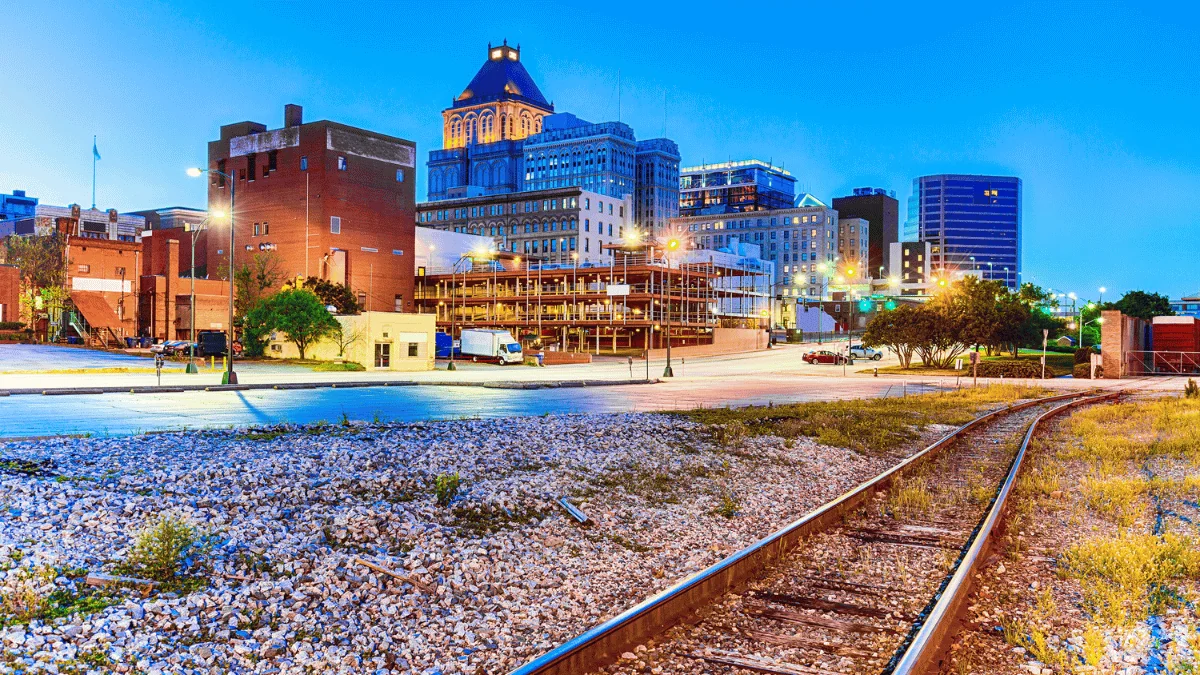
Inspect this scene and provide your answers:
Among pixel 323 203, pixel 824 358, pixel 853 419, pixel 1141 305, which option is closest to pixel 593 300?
pixel 323 203

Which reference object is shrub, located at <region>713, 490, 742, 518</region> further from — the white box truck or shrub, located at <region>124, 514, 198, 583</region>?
the white box truck

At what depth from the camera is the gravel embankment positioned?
6.37 meters

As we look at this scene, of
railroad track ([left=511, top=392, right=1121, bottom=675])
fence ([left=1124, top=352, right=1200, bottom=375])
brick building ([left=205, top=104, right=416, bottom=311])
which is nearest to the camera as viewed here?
railroad track ([left=511, top=392, right=1121, bottom=675])

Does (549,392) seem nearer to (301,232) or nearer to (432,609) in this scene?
(432,609)

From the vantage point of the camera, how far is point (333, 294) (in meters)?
92.9

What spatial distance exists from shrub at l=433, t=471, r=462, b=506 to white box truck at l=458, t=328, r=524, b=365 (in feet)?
199

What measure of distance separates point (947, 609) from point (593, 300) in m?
105

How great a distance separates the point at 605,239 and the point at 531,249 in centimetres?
1449

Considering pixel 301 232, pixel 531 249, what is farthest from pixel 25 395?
pixel 531 249

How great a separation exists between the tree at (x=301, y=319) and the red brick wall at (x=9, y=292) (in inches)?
1938

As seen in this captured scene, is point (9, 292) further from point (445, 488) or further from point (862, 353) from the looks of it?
point (445, 488)

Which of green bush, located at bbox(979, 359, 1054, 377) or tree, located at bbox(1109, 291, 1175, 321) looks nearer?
green bush, located at bbox(979, 359, 1054, 377)

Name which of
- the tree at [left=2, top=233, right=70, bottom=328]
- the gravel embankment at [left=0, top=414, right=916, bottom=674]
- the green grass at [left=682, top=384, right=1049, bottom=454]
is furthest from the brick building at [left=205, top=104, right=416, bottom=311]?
the gravel embankment at [left=0, top=414, right=916, bottom=674]

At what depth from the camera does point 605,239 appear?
167 meters
